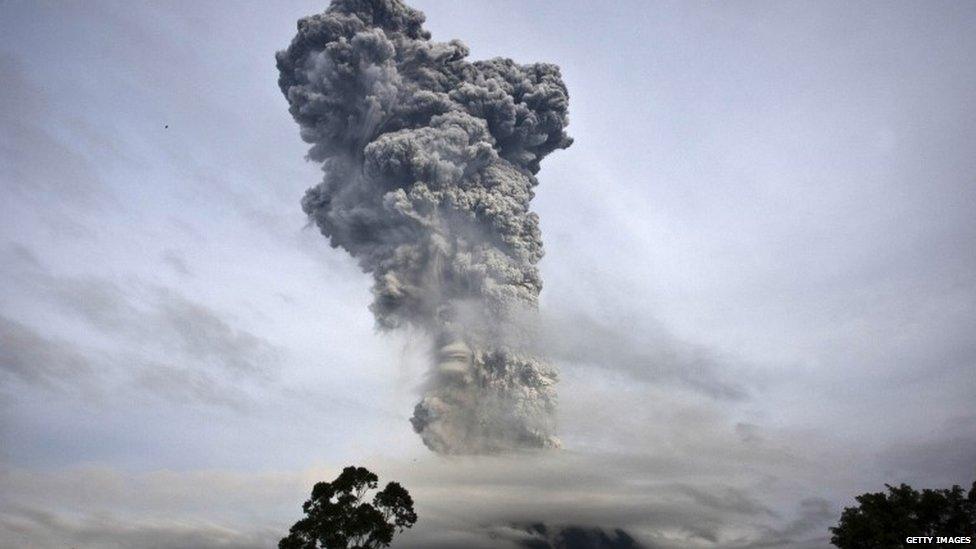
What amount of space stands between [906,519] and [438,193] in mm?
60522

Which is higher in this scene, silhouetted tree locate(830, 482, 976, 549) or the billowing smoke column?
the billowing smoke column

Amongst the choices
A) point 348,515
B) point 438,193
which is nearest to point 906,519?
point 348,515

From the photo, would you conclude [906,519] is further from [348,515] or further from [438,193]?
[438,193]

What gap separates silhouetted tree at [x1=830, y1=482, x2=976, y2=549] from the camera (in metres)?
48.2

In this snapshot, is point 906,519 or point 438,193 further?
point 438,193

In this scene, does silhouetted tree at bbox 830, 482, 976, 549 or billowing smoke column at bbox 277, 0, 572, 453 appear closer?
silhouetted tree at bbox 830, 482, 976, 549

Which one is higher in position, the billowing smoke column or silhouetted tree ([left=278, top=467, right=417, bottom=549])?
the billowing smoke column

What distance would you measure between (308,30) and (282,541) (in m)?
62.9

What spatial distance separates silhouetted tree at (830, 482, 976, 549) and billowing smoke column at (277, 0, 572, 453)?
43.6 meters

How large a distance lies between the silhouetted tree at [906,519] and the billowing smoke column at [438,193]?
43.6 metres

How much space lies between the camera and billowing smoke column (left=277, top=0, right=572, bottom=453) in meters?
89.2

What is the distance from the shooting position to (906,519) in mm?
49656

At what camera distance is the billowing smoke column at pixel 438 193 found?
89188mm

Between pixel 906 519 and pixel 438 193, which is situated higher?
pixel 438 193
